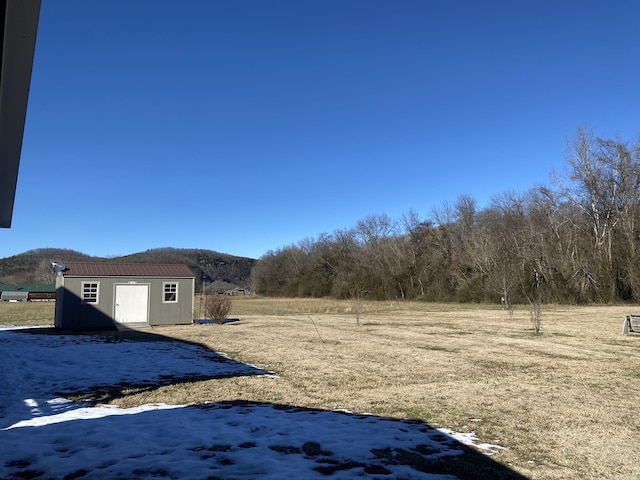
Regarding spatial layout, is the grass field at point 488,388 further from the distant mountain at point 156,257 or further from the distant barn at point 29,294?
the distant mountain at point 156,257

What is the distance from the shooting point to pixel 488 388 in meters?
7.87

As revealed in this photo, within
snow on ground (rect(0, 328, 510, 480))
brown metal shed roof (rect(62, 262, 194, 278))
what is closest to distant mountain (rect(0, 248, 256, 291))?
brown metal shed roof (rect(62, 262, 194, 278))

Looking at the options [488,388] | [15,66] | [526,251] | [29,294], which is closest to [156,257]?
[29,294]

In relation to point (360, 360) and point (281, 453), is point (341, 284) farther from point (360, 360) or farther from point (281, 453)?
point (281, 453)

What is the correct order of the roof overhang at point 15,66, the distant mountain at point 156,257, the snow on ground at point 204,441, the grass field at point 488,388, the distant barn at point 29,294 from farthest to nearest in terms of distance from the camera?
the distant mountain at point 156,257
the distant barn at point 29,294
the grass field at point 488,388
the snow on ground at point 204,441
the roof overhang at point 15,66

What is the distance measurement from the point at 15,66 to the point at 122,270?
68.4 feet

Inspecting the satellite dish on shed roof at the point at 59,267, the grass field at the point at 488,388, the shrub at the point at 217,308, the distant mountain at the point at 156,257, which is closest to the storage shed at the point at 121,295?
the satellite dish on shed roof at the point at 59,267

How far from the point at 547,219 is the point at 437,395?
39.1 metres

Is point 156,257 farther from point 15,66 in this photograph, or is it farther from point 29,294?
point 15,66

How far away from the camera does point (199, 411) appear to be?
6195 mm

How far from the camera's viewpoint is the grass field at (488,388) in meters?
4.90

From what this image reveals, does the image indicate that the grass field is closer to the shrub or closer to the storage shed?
the shrub

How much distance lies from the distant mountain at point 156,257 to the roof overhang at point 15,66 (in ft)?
316

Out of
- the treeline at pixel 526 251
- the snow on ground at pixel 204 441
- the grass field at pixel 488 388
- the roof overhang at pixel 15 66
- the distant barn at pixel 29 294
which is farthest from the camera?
the distant barn at pixel 29 294
